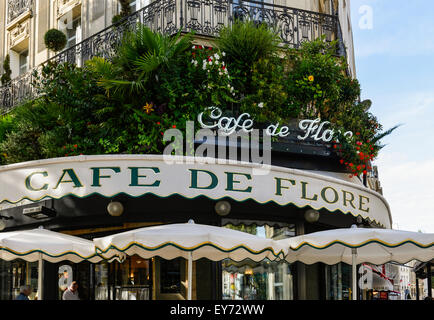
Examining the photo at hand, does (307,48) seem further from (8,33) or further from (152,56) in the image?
(8,33)

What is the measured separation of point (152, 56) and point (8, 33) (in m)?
11.0

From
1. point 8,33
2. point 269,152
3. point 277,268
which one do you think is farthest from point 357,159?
point 8,33

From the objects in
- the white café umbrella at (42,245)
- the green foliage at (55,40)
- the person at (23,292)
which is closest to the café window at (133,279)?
the person at (23,292)

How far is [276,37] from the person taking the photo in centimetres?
1210

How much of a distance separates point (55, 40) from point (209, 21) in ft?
18.0

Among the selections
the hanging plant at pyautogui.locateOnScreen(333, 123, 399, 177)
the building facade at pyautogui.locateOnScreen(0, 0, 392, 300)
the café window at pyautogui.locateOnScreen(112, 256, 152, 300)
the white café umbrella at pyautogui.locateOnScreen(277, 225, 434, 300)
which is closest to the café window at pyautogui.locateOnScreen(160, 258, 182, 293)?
the building facade at pyautogui.locateOnScreen(0, 0, 392, 300)

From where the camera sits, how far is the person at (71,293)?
427 inches

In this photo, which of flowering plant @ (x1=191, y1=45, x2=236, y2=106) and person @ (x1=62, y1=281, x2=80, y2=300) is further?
flowering plant @ (x1=191, y1=45, x2=236, y2=106)

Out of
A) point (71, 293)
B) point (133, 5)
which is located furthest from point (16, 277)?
point (133, 5)

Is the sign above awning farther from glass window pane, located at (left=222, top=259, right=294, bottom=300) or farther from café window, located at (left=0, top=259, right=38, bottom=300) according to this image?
café window, located at (left=0, top=259, right=38, bottom=300)

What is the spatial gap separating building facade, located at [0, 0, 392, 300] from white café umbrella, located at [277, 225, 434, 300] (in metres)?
0.83

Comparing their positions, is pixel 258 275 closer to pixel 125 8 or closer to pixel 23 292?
pixel 23 292

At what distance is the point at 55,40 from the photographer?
1599 cm

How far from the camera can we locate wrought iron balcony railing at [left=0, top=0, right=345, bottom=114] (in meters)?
12.2
